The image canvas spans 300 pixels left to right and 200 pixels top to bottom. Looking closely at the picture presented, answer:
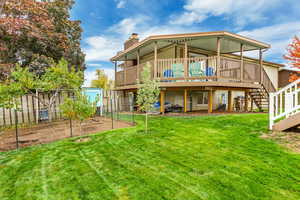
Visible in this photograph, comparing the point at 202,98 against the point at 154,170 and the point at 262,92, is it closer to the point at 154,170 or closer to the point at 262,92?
the point at 262,92

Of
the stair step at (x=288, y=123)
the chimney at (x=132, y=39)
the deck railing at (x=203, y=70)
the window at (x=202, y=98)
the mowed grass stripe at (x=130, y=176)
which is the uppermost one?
the chimney at (x=132, y=39)

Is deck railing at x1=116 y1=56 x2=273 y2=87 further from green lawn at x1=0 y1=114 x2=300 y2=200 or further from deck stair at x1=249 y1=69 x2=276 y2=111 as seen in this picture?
green lawn at x1=0 y1=114 x2=300 y2=200

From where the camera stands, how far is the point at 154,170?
104 inches

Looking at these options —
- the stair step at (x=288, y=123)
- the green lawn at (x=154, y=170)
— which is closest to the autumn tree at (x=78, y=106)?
the green lawn at (x=154, y=170)

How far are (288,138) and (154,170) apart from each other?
3821 mm

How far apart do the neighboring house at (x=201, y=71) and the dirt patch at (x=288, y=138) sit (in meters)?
3.73

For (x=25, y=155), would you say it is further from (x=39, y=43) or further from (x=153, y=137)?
(x=39, y=43)

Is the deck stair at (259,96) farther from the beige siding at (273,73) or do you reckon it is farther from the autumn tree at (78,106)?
the autumn tree at (78,106)

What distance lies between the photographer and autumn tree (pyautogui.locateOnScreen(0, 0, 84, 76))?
9164mm

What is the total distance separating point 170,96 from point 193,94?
1901 mm

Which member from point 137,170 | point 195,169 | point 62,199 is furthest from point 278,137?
point 62,199

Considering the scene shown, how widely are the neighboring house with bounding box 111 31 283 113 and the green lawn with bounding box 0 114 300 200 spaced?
174 inches

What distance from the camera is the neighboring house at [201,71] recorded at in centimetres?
779

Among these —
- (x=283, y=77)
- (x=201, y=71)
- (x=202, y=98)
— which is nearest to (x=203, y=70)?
(x=201, y=71)
